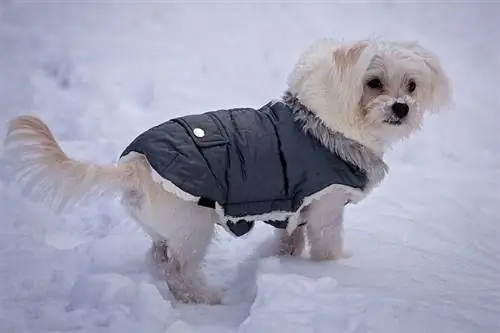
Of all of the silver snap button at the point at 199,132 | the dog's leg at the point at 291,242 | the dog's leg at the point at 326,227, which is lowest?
the dog's leg at the point at 291,242

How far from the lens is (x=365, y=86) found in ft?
7.84

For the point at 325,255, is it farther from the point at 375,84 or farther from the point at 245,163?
the point at 375,84

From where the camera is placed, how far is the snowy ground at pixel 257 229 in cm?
203

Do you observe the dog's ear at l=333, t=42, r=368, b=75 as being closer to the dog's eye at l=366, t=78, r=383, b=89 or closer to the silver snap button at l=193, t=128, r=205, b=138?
the dog's eye at l=366, t=78, r=383, b=89

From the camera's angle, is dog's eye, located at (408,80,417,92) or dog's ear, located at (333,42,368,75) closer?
dog's ear, located at (333,42,368,75)

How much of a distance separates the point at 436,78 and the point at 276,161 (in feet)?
2.54

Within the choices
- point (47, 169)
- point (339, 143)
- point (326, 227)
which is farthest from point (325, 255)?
point (47, 169)

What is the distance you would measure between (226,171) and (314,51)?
0.62m

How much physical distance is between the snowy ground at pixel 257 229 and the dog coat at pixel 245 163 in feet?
0.82

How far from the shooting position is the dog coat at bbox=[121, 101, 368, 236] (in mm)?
2176

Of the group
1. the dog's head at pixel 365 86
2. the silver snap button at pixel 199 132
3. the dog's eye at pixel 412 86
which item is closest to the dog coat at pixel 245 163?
the silver snap button at pixel 199 132

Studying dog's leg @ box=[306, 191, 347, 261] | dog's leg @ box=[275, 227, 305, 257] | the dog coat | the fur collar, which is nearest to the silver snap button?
the dog coat

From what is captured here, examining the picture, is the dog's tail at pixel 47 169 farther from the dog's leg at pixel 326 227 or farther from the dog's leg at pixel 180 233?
the dog's leg at pixel 326 227

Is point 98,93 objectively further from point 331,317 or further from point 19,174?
point 331,317
